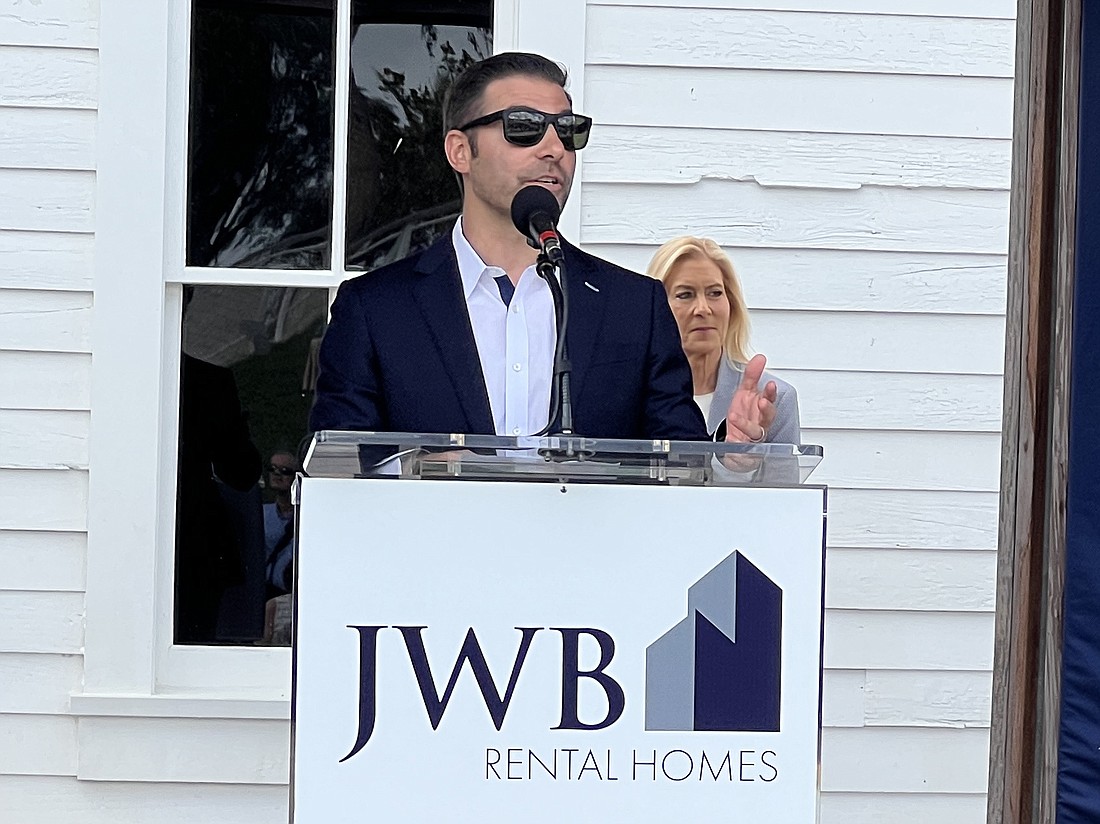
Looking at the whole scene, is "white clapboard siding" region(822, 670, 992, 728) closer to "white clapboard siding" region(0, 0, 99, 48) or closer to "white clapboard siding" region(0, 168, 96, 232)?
"white clapboard siding" region(0, 168, 96, 232)

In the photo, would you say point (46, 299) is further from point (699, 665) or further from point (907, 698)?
point (907, 698)

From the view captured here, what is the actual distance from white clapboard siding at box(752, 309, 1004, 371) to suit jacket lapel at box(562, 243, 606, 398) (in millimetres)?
1254

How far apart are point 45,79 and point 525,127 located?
169 centimetres

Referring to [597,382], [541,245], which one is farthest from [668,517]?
[597,382]

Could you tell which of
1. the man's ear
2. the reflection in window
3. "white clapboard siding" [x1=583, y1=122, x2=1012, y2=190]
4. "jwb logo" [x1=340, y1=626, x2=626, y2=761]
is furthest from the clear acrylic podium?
"white clapboard siding" [x1=583, y1=122, x2=1012, y2=190]

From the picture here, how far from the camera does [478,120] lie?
2.39 meters

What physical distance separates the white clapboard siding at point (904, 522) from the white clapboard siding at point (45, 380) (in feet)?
6.20

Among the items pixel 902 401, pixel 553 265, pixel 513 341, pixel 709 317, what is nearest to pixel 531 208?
pixel 553 265

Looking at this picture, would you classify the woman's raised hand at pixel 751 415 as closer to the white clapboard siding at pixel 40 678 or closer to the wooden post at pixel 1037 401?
the wooden post at pixel 1037 401

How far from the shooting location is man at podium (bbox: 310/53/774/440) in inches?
92.4

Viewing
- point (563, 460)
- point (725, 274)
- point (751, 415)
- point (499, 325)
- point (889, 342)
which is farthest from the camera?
point (889, 342)

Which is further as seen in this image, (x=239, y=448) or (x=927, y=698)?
(x=927, y=698)

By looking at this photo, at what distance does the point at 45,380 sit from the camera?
3.49 meters

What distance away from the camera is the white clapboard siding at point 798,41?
11.9ft
